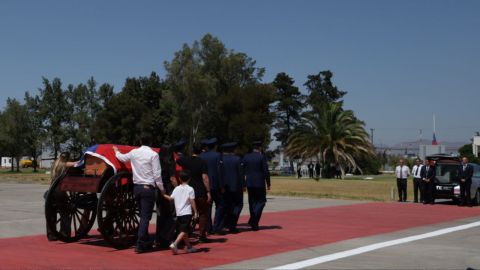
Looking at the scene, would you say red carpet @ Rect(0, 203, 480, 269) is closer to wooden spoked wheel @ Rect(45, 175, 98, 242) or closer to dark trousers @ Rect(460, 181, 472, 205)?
wooden spoked wheel @ Rect(45, 175, 98, 242)

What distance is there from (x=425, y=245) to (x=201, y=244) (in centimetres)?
419

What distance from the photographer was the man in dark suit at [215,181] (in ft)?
40.0

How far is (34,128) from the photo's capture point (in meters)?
76.8

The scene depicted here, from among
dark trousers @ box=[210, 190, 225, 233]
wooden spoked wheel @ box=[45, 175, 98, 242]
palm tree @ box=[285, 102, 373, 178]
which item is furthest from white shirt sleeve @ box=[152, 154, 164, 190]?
palm tree @ box=[285, 102, 373, 178]

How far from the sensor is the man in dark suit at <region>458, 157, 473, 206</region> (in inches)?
864

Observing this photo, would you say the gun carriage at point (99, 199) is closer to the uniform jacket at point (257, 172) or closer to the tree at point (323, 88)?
the uniform jacket at point (257, 172)

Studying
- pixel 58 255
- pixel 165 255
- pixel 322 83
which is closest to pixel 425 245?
pixel 165 255

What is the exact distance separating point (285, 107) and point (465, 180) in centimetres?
7253

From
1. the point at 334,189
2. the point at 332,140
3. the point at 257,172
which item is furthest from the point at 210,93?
the point at 257,172

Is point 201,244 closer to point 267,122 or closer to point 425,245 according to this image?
point 425,245

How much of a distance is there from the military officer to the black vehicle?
1296 cm

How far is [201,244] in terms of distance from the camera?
36.0 feet

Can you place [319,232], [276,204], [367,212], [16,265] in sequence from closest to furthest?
1. [16,265]
2. [319,232]
3. [367,212]
4. [276,204]

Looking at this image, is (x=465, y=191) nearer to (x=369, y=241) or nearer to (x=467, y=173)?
(x=467, y=173)
